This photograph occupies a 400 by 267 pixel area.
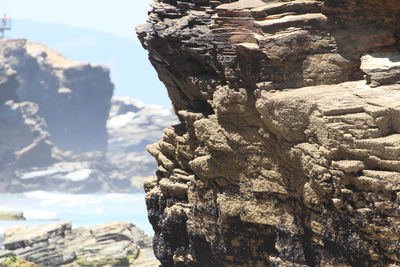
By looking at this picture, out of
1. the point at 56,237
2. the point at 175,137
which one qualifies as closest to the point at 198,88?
the point at 175,137

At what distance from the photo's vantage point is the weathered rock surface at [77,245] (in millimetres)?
50219

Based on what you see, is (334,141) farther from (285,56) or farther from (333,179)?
(285,56)

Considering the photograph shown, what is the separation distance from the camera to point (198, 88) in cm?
2459

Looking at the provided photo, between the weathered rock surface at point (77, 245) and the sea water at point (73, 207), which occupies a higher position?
the sea water at point (73, 207)

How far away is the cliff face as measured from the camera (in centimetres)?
1706

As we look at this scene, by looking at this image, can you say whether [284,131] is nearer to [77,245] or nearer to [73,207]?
[77,245]

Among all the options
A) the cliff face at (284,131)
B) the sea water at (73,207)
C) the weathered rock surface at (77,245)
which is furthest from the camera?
the sea water at (73,207)

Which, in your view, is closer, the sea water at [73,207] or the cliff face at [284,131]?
the cliff face at [284,131]

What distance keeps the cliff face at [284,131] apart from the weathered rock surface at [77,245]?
2387 centimetres

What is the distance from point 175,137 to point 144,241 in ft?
107

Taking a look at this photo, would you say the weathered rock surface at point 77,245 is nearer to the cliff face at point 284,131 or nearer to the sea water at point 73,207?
the cliff face at point 284,131

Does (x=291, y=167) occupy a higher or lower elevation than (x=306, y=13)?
lower

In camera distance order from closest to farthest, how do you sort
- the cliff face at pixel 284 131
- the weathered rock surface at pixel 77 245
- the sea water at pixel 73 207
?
the cliff face at pixel 284 131, the weathered rock surface at pixel 77 245, the sea water at pixel 73 207

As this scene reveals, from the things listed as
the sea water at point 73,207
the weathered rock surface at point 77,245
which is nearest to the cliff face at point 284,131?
the weathered rock surface at point 77,245
